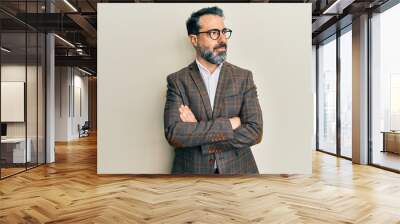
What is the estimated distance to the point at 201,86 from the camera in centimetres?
608

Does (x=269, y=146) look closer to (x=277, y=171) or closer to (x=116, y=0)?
(x=277, y=171)

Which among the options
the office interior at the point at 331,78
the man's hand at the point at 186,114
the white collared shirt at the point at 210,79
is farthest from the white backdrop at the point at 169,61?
the office interior at the point at 331,78

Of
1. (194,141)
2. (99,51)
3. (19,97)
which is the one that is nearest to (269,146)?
(194,141)

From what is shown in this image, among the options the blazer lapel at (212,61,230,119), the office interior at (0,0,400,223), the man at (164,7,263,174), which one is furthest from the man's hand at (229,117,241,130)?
the office interior at (0,0,400,223)

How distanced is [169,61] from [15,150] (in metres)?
3.39

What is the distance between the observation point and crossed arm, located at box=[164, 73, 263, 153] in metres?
5.86

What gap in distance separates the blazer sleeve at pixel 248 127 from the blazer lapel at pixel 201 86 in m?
0.47

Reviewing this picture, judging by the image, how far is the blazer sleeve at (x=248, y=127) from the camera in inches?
235

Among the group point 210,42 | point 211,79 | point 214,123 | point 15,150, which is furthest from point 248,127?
point 15,150

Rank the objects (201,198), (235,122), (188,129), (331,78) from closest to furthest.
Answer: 1. (201,198)
2. (188,129)
3. (235,122)
4. (331,78)

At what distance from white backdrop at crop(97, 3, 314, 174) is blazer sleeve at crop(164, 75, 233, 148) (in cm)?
39

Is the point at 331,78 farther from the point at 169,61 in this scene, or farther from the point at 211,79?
the point at 169,61

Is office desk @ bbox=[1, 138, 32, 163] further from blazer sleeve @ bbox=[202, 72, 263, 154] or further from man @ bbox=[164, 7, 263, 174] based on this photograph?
blazer sleeve @ bbox=[202, 72, 263, 154]

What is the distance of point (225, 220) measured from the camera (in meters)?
4.03
